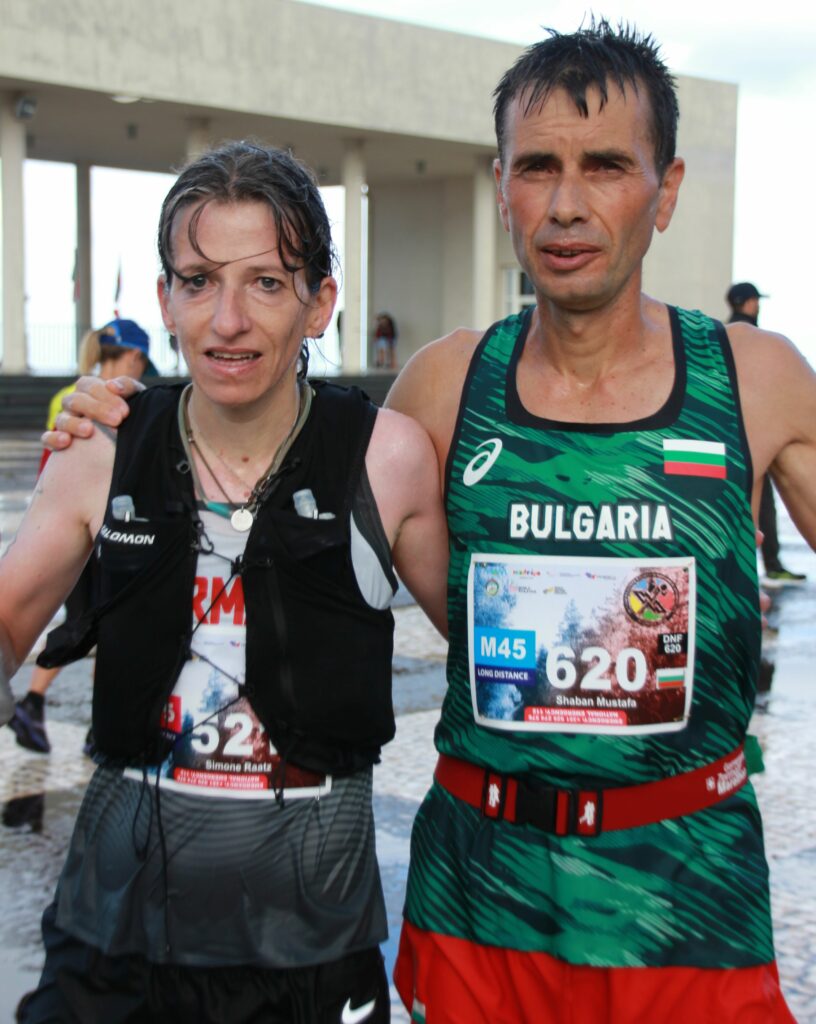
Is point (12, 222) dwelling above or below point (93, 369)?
above

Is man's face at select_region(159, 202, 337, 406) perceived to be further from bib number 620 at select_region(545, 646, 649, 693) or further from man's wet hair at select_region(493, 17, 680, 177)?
bib number 620 at select_region(545, 646, 649, 693)

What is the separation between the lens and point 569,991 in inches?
79.6

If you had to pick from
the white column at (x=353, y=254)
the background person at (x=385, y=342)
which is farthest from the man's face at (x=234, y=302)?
the background person at (x=385, y=342)

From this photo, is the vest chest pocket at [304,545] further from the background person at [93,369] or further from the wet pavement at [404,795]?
the background person at [93,369]

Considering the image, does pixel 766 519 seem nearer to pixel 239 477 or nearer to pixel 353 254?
pixel 239 477

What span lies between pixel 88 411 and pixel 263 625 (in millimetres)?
461

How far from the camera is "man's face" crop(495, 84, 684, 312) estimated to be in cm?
208

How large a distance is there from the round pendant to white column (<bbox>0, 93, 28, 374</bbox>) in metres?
19.9

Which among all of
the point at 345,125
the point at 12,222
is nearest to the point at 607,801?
the point at 12,222

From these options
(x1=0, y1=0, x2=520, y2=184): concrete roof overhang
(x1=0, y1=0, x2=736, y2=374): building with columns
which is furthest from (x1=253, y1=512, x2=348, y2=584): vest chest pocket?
(x1=0, y1=0, x2=520, y2=184): concrete roof overhang

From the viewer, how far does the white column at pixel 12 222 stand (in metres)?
20.9

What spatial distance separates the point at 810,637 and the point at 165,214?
5904 mm

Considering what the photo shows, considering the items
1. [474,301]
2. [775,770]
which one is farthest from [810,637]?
[474,301]

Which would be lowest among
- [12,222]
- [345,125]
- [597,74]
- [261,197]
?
[261,197]
